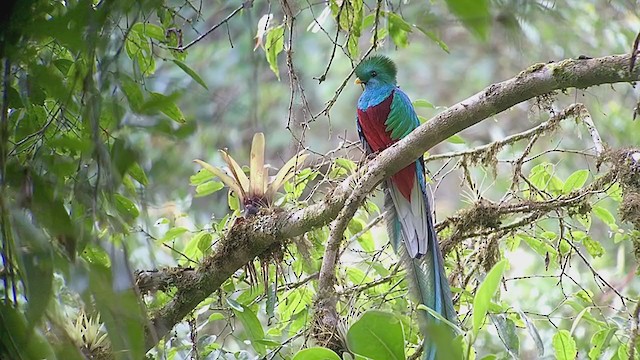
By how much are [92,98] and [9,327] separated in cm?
24

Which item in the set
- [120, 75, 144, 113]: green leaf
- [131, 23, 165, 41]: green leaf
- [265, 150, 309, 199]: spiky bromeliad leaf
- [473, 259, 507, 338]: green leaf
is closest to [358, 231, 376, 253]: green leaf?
[265, 150, 309, 199]: spiky bromeliad leaf

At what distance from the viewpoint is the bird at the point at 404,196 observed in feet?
5.77

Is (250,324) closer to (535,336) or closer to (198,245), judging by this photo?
(198,245)

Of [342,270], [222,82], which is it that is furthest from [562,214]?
[222,82]

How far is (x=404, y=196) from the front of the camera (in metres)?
2.06

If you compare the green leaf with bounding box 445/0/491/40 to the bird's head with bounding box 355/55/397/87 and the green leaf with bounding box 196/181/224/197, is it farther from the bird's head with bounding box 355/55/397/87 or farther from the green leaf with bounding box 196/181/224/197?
the bird's head with bounding box 355/55/397/87

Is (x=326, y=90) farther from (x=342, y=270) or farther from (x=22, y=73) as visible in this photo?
(x=22, y=73)

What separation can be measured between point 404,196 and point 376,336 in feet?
3.88

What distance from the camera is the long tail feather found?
1.74 metres

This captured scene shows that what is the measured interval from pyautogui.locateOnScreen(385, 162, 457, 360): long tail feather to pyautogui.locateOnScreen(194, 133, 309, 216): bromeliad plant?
342 mm

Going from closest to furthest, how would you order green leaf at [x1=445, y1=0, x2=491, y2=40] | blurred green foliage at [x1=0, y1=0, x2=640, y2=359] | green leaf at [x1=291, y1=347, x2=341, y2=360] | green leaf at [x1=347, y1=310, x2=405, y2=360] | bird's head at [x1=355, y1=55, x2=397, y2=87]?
green leaf at [x1=445, y1=0, x2=491, y2=40] < blurred green foliage at [x1=0, y1=0, x2=640, y2=359] < green leaf at [x1=347, y1=310, x2=405, y2=360] < green leaf at [x1=291, y1=347, x2=341, y2=360] < bird's head at [x1=355, y1=55, x2=397, y2=87]

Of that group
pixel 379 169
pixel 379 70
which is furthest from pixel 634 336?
pixel 379 70

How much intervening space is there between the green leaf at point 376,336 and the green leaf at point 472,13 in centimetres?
49

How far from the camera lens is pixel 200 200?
2672 mm
